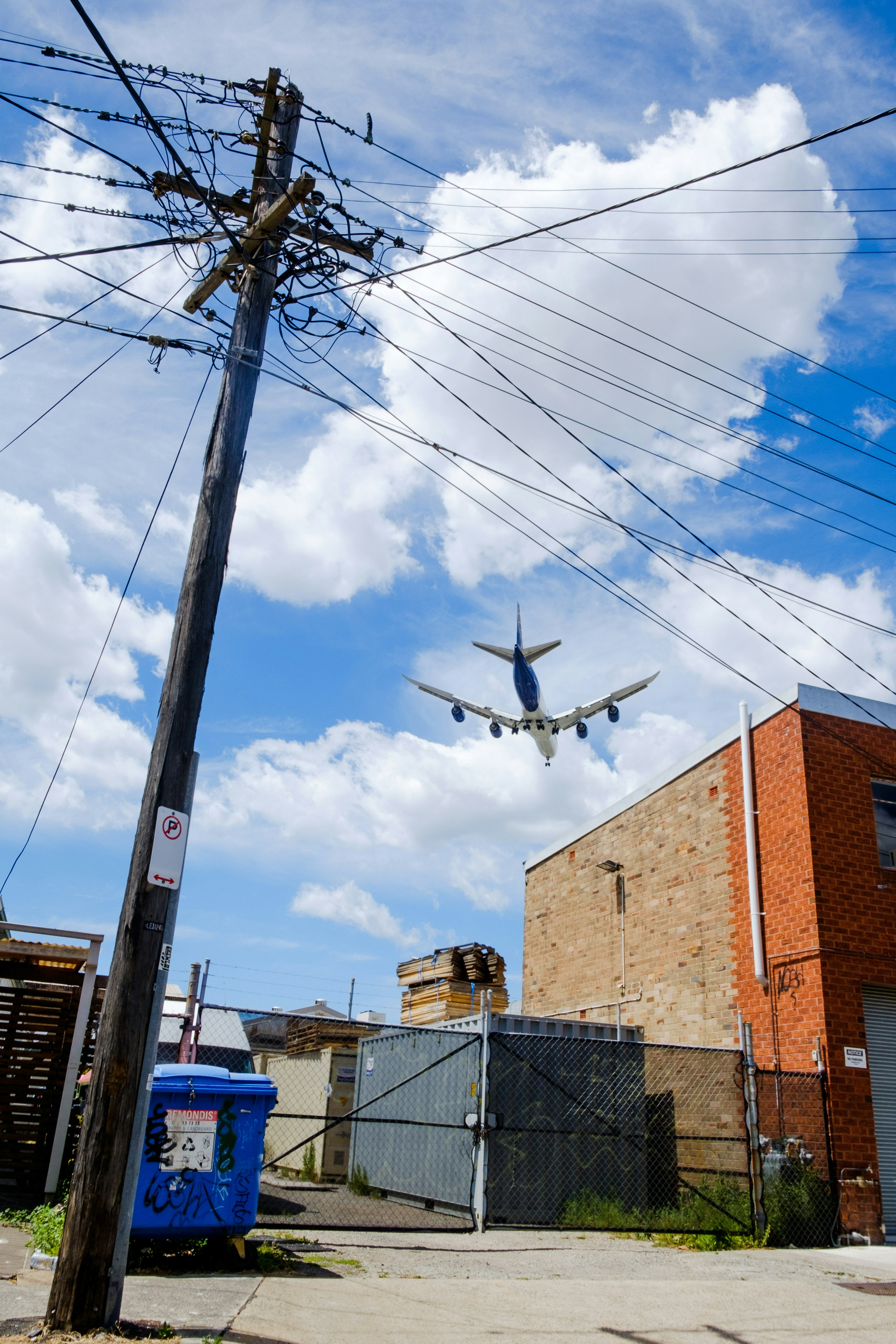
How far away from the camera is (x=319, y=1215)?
418 inches

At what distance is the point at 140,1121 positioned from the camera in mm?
5664

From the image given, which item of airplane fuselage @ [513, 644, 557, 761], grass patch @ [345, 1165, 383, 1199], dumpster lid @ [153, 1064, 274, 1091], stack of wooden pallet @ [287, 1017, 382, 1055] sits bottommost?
grass patch @ [345, 1165, 383, 1199]

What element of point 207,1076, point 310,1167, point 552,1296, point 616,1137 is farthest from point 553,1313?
point 310,1167

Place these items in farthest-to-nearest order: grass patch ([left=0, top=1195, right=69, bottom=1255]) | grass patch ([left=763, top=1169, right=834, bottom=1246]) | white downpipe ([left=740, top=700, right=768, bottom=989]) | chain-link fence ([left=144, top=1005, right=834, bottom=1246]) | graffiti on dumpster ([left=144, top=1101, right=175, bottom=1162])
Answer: white downpipe ([left=740, top=700, right=768, bottom=989]) < grass patch ([left=763, top=1169, right=834, bottom=1246]) < chain-link fence ([left=144, top=1005, right=834, bottom=1246]) < grass patch ([left=0, top=1195, right=69, bottom=1255]) < graffiti on dumpster ([left=144, top=1101, right=175, bottom=1162])

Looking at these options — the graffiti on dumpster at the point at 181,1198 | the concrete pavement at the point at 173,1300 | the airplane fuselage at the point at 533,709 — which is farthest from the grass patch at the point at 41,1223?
the airplane fuselage at the point at 533,709

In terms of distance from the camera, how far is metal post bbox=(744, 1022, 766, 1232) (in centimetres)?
1130

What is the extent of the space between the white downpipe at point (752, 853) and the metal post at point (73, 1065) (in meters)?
8.83

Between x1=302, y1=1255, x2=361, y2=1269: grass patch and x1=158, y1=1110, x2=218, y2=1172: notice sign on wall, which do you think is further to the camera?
x1=302, y1=1255, x2=361, y2=1269: grass patch

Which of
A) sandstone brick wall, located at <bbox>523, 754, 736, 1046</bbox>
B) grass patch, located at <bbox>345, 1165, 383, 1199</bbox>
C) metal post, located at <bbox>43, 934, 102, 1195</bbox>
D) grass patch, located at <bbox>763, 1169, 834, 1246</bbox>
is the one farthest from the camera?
sandstone brick wall, located at <bbox>523, 754, 736, 1046</bbox>

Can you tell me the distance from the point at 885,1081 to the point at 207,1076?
1001cm

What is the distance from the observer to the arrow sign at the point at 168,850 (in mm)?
5984

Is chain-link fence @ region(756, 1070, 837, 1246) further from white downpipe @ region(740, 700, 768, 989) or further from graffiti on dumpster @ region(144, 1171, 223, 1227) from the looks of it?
graffiti on dumpster @ region(144, 1171, 223, 1227)

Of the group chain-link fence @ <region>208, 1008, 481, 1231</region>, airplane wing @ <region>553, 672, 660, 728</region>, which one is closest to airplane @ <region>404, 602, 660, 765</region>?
airplane wing @ <region>553, 672, 660, 728</region>

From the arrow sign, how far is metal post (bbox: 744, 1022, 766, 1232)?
8.17 m
